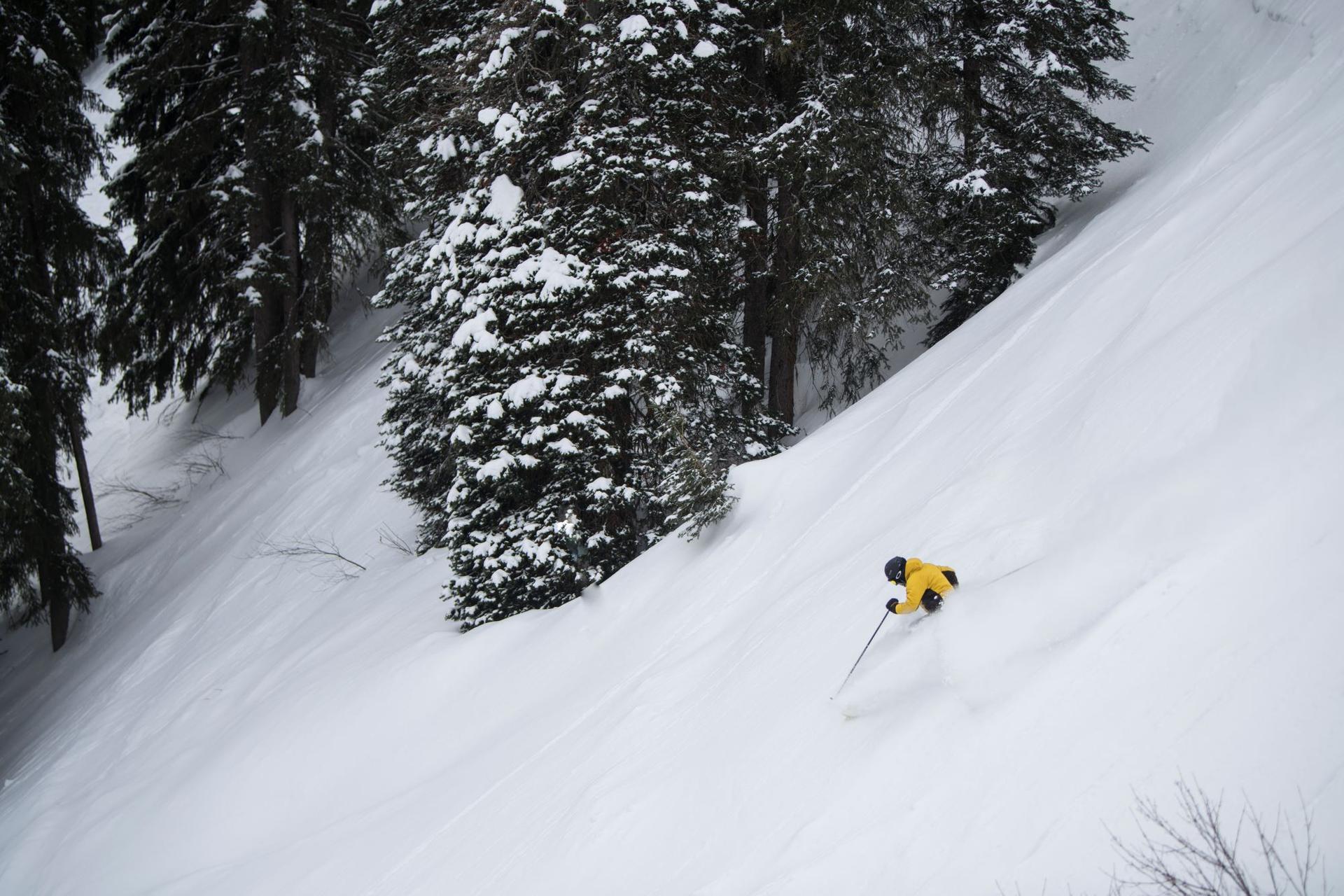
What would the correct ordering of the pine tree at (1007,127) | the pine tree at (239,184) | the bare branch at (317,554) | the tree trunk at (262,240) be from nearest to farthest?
the pine tree at (1007,127)
the bare branch at (317,554)
the pine tree at (239,184)
the tree trunk at (262,240)

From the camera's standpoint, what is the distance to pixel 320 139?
18.2m

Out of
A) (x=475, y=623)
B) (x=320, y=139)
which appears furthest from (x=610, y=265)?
(x=320, y=139)

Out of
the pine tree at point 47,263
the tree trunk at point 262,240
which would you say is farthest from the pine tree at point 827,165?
the pine tree at point 47,263

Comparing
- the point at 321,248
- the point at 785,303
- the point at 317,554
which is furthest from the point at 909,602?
the point at 321,248

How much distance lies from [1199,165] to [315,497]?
14865mm

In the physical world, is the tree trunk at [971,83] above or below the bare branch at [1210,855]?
above

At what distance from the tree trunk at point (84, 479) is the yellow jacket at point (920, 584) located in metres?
19.6

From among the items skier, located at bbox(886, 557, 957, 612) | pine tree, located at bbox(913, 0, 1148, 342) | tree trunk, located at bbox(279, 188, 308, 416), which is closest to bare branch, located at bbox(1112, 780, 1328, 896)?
skier, located at bbox(886, 557, 957, 612)

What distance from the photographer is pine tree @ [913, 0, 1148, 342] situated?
500 inches

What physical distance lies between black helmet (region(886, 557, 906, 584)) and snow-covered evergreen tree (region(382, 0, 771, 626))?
4639mm

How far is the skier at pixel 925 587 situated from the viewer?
17.6 feet

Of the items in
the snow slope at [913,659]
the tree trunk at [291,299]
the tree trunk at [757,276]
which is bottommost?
the snow slope at [913,659]

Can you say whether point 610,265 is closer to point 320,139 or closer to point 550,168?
point 550,168

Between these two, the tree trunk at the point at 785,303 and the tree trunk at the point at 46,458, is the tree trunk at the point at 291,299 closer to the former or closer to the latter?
the tree trunk at the point at 46,458
